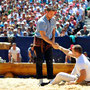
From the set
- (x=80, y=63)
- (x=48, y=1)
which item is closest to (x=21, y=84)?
(x=80, y=63)

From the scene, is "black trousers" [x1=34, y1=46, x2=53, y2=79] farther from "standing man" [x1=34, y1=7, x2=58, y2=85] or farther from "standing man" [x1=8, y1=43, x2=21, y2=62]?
"standing man" [x1=8, y1=43, x2=21, y2=62]

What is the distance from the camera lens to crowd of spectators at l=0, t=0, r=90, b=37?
12219 mm

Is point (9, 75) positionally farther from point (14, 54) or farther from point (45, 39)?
point (45, 39)

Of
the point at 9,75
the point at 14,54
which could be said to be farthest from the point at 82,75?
the point at 14,54

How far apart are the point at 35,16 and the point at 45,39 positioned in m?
8.40

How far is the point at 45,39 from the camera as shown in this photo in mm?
6043

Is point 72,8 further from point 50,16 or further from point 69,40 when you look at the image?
point 50,16

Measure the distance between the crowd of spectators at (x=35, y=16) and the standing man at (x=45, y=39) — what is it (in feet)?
16.7

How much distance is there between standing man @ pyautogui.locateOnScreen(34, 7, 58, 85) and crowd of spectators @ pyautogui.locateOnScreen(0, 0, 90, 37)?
5.09 metres

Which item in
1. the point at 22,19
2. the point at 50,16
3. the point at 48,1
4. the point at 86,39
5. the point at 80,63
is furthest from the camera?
the point at 48,1

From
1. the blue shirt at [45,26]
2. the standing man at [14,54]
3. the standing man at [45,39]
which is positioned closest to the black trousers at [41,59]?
the standing man at [45,39]

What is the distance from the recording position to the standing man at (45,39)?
239 inches

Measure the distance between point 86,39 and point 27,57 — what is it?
2269mm

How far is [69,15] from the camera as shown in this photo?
1400 centimetres
